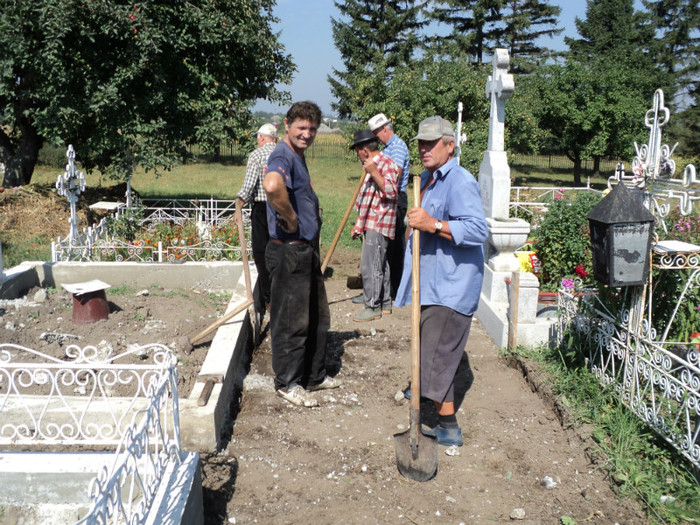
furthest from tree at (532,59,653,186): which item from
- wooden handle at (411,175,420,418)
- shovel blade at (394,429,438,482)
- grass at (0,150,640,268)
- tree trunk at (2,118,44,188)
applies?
shovel blade at (394,429,438,482)

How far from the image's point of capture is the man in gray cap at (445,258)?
3.45m

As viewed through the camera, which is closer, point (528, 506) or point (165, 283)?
point (528, 506)

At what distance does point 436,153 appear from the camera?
3543 millimetres

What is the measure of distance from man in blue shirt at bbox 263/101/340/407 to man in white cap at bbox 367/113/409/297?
1.71m

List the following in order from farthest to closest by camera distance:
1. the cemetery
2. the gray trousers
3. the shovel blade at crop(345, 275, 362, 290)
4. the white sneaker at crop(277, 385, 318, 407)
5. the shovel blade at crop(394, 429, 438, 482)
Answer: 1. the shovel blade at crop(345, 275, 362, 290)
2. the gray trousers
3. the white sneaker at crop(277, 385, 318, 407)
4. the shovel blade at crop(394, 429, 438, 482)
5. the cemetery

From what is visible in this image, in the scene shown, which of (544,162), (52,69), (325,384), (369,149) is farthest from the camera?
(544,162)

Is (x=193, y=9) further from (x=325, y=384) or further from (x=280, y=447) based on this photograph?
(x=280, y=447)

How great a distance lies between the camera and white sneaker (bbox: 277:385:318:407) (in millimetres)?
4215

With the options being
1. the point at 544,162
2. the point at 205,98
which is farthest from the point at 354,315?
the point at 544,162

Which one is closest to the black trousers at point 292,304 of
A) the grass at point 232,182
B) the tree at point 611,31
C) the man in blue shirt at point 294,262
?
the man in blue shirt at point 294,262

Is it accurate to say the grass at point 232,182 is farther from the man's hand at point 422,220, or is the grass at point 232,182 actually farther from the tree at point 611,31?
the tree at point 611,31

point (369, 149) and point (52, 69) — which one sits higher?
point (52, 69)

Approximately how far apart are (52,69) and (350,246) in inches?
218

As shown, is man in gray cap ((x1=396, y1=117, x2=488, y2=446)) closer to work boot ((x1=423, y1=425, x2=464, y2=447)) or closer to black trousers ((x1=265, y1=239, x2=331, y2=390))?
work boot ((x1=423, y1=425, x2=464, y2=447))
